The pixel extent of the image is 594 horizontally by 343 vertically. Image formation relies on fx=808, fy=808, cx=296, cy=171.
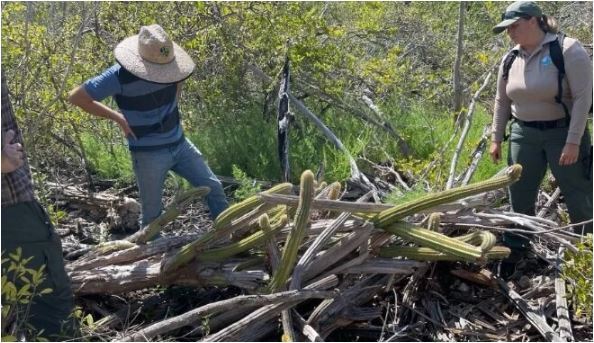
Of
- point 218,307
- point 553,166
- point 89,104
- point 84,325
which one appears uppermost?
point 89,104

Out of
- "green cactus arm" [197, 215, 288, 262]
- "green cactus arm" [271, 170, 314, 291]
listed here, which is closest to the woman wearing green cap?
"green cactus arm" [271, 170, 314, 291]

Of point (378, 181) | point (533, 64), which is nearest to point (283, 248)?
point (533, 64)

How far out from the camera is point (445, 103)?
8391 mm

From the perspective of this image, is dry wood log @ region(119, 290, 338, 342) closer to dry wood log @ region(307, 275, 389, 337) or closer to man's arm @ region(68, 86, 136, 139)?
dry wood log @ region(307, 275, 389, 337)

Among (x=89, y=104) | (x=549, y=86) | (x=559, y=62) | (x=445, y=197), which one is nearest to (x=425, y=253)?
(x=445, y=197)

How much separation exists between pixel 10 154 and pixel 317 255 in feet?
5.41

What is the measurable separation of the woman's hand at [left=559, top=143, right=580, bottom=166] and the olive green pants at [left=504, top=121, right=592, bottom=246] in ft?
0.37

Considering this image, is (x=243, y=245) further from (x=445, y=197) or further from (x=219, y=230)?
(x=445, y=197)

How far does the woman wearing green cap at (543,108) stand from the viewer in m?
4.52

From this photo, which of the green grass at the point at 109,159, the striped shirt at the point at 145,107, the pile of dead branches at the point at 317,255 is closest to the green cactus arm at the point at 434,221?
the pile of dead branches at the point at 317,255

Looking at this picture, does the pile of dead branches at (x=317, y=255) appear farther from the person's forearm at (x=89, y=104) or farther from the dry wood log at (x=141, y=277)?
the person's forearm at (x=89, y=104)

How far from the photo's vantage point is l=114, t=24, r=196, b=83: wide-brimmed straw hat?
16.0 ft

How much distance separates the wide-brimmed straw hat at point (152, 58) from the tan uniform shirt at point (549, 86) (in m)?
1.98

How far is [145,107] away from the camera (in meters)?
5.01
